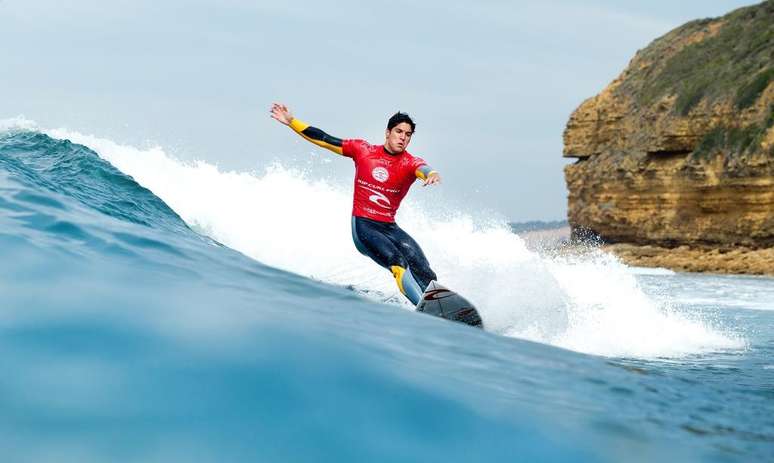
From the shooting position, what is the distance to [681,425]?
12.7 feet

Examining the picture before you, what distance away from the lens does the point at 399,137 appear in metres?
7.90

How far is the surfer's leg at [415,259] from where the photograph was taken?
7.81 metres

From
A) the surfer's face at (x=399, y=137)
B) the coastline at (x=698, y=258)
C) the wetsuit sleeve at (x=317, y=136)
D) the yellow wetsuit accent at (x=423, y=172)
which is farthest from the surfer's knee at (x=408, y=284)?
the coastline at (x=698, y=258)

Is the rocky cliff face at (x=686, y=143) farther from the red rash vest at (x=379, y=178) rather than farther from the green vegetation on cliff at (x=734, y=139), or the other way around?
the red rash vest at (x=379, y=178)

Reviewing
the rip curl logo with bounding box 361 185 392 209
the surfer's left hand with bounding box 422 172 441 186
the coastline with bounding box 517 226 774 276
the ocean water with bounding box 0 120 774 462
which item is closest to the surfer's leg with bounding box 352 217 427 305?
the rip curl logo with bounding box 361 185 392 209

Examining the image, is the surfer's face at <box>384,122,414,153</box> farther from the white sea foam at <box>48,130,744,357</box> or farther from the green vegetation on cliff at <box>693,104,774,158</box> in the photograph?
the green vegetation on cliff at <box>693,104,774,158</box>

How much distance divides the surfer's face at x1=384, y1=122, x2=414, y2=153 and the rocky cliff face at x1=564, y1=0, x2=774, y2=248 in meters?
27.5

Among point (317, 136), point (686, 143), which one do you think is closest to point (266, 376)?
point (317, 136)

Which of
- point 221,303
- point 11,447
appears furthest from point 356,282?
point 11,447

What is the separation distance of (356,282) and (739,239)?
84.7 feet

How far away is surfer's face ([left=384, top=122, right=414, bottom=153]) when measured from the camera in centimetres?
787

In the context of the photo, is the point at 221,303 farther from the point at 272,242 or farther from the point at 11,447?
the point at 272,242

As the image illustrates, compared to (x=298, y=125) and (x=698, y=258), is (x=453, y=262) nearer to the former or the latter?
(x=298, y=125)

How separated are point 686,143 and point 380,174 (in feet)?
106
